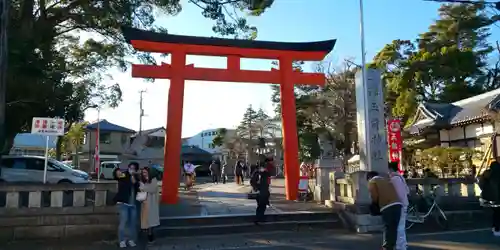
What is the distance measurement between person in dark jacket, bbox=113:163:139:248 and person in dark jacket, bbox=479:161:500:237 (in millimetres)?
8074

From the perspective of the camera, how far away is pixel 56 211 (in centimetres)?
1017

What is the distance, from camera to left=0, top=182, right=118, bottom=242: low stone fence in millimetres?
9914

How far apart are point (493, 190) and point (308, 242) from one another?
14.8 feet

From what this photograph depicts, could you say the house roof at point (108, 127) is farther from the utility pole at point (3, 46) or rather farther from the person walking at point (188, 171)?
the utility pole at point (3, 46)

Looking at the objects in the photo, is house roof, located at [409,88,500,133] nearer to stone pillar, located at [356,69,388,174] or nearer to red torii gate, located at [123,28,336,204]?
red torii gate, located at [123,28,336,204]

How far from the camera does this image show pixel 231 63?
1552cm

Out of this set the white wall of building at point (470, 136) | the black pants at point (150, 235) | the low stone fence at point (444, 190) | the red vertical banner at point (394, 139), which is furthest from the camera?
the white wall of building at point (470, 136)

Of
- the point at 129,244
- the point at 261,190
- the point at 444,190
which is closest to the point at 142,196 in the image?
the point at 129,244

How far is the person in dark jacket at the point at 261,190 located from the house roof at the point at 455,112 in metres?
12.8

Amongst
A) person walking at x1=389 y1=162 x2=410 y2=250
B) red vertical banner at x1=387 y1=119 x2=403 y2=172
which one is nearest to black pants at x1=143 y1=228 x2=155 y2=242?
person walking at x1=389 y1=162 x2=410 y2=250

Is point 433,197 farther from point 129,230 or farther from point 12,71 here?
point 12,71

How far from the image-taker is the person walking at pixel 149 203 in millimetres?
9531

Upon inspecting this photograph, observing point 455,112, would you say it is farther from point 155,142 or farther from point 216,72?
point 155,142

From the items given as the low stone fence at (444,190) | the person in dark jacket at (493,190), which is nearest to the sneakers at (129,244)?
the low stone fence at (444,190)
